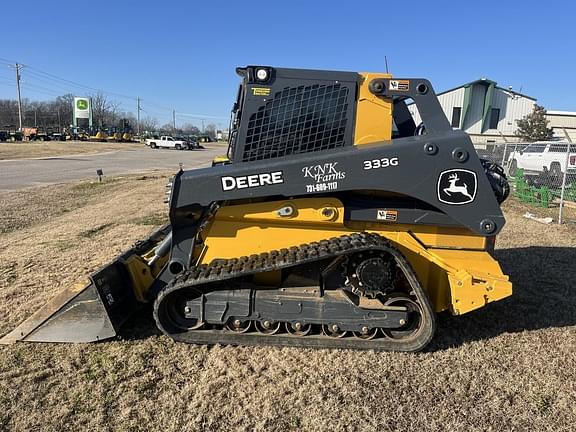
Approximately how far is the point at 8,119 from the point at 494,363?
11071 centimetres

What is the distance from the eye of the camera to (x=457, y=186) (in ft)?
12.4

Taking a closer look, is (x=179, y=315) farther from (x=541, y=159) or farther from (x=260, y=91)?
(x=541, y=159)

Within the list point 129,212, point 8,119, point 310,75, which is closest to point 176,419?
point 310,75

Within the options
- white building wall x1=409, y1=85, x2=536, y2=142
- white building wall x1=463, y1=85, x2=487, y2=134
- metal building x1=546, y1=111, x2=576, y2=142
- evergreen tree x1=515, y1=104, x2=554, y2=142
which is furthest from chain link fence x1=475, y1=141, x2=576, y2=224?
metal building x1=546, y1=111, x2=576, y2=142

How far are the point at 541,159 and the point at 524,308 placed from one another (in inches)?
557

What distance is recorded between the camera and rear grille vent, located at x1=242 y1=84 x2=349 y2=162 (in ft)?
13.1

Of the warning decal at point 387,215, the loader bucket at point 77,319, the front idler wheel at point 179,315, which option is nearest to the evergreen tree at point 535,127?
the warning decal at point 387,215

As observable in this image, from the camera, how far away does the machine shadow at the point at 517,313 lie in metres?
4.34

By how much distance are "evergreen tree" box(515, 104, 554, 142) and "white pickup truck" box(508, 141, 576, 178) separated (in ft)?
71.2

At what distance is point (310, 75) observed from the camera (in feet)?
13.1

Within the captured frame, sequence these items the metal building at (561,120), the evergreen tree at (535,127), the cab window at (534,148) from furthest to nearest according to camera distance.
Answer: the metal building at (561,120)
the evergreen tree at (535,127)
the cab window at (534,148)

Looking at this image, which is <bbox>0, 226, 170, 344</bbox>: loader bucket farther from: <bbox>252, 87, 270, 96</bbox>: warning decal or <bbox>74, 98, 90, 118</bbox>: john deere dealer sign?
<bbox>74, 98, 90, 118</bbox>: john deere dealer sign

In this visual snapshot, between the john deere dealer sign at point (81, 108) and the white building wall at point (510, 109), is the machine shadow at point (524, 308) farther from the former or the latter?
the john deere dealer sign at point (81, 108)

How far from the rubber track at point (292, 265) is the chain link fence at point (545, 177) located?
8.36 metres
